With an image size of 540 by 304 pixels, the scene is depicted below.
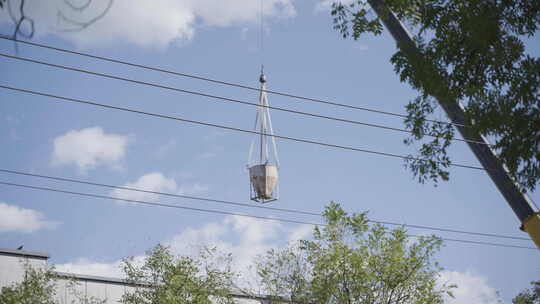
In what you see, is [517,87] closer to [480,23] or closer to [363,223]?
[480,23]

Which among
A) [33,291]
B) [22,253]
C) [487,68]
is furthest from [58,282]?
[487,68]

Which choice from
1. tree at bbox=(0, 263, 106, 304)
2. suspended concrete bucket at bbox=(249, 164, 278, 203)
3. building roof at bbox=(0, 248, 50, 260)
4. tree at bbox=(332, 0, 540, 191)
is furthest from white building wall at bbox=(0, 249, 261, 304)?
tree at bbox=(332, 0, 540, 191)

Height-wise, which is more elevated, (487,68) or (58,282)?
(58,282)

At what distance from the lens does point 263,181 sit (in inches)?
982

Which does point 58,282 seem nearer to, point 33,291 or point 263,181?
point 33,291

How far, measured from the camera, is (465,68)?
1126 centimetres

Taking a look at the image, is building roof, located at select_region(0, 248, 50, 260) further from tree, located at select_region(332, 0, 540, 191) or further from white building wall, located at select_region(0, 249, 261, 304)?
tree, located at select_region(332, 0, 540, 191)

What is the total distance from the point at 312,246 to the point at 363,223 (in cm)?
192

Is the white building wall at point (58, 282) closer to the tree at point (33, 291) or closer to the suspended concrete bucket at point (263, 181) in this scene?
the tree at point (33, 291)

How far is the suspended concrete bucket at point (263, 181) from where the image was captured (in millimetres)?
24766

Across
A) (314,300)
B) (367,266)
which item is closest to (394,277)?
(367,266)

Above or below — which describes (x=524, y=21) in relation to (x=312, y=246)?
below

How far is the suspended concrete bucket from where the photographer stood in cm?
2477

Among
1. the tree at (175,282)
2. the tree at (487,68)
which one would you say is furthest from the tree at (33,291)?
the tree at (487,68)
